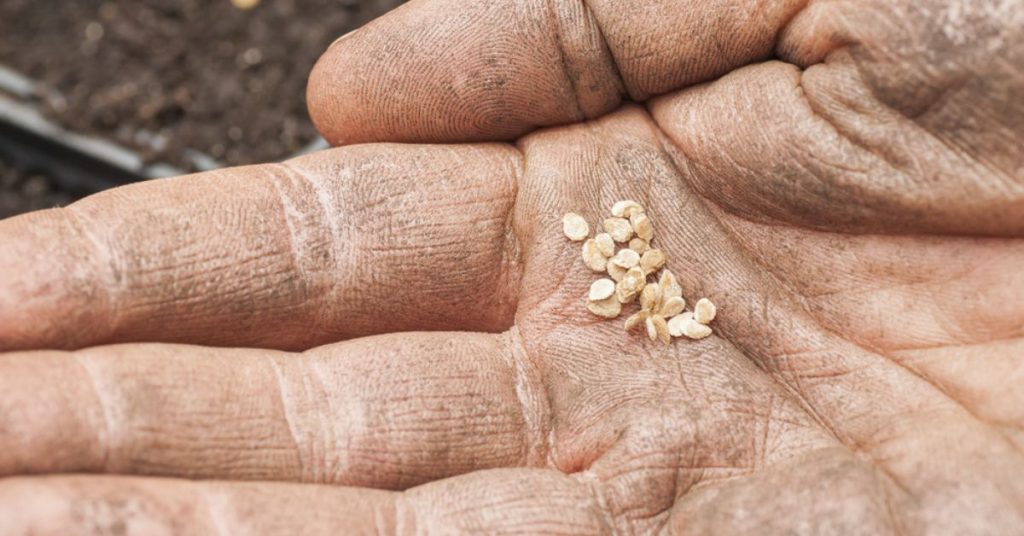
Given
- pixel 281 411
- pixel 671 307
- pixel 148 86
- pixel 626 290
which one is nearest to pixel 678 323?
pixel 671 307

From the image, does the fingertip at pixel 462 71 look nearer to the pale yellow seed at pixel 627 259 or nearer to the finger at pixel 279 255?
the finger at pixel 279 255

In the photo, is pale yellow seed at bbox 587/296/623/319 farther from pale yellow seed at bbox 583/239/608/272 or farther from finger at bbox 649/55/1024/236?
finger at bbox 649/55/1024/236

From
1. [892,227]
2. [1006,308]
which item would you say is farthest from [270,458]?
[1006,308]

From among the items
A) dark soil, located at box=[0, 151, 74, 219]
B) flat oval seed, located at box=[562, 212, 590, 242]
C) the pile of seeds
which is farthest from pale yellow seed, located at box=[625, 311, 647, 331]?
dark soil, located at box=[0, 151, 74, 219]

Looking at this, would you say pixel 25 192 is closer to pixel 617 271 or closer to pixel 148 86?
pixel 148 86

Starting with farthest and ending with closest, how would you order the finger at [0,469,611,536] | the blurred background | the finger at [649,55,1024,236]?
1. the blurred background
2. the finger at [649,55,1024,236]
3. the finger at [0,469,611,536]

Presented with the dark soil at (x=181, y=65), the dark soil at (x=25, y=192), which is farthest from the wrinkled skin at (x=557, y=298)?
the dark soil at (x=25, y=192)
